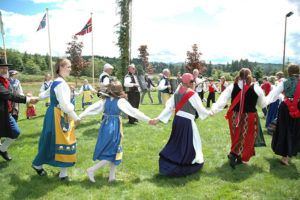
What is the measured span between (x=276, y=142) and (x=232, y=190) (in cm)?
193

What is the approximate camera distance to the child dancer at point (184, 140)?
390cm

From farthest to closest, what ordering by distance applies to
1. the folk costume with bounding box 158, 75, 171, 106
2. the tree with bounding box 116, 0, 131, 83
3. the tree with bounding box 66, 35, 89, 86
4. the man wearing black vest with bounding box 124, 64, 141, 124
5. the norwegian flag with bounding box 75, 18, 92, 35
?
the tree with bounding box 66, 35, 89, 86, the norwegian flag with bounding box 75, 18, 92, 35, the folk costume with bounding box 158, 75, 171, 106, the tree with bounding box 116, 0, 131, 83, the man wearing black vest with bounding box 124, 64, 141, 124

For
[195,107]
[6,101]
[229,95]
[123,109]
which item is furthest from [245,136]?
[6,101]

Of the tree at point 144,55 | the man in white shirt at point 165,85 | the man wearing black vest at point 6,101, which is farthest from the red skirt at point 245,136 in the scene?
the tree at point 144,55

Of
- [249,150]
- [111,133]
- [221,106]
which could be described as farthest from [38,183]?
[249,150]

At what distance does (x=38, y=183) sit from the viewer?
12.1 ft

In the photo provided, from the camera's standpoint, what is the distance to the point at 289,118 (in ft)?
14.8

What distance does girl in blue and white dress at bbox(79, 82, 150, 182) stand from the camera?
3.60 m

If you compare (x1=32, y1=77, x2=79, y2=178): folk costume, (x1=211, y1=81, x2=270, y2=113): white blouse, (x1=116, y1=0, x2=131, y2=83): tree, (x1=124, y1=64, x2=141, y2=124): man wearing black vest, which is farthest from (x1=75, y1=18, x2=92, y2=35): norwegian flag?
(x1=211, y1=81, x2=270, y2=113): white blouse

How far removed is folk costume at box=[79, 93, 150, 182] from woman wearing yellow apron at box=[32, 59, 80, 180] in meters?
0.31

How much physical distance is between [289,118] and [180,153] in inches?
101

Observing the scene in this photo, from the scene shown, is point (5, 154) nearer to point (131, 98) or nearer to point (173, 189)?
point (173, 189)

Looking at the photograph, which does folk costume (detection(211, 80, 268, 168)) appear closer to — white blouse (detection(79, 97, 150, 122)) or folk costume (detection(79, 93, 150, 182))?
white blouse (detection(79, 97, 150, 122))

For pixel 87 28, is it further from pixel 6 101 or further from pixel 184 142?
pixel 184 142
